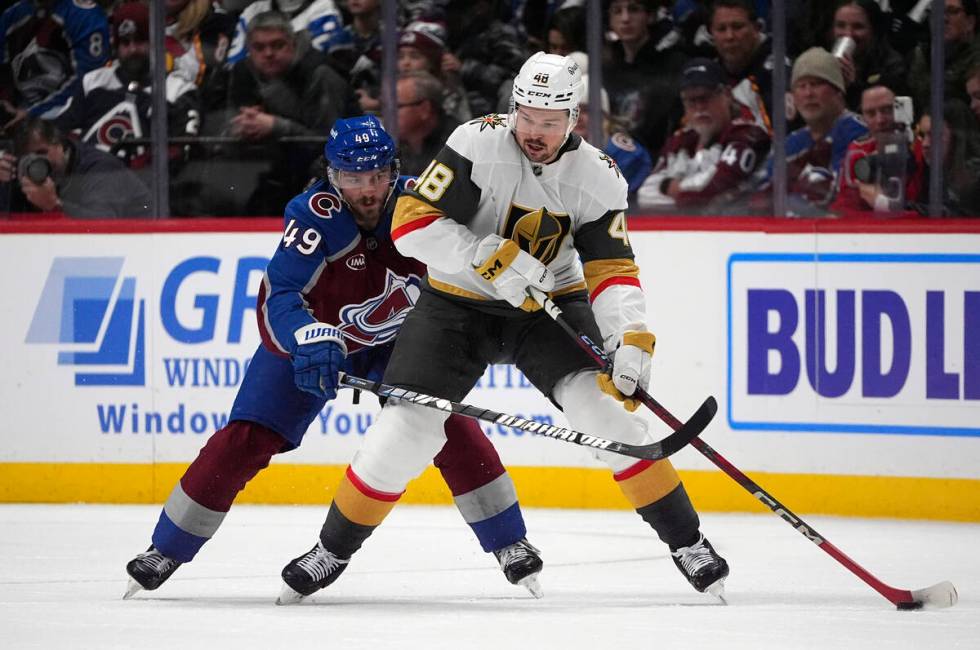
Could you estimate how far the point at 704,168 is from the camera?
5457 mm

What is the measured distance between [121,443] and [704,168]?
2217mm

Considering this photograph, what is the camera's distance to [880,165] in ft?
17.3

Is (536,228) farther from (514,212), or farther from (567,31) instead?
(567,31)

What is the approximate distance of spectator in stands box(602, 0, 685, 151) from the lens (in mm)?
5441

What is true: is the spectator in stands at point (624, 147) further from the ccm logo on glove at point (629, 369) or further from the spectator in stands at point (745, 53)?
the ccm logo on glove at point (629, 369)

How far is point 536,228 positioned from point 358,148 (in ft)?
1.45

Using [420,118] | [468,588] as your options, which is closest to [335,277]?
[468,588]

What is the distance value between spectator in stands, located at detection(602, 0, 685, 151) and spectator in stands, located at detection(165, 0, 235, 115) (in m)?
1.36

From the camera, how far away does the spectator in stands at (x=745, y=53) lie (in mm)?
5348

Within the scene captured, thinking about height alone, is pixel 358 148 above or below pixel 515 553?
above

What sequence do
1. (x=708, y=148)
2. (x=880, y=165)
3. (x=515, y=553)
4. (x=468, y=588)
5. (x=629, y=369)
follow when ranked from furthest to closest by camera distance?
1. (x=708, y=148)
2. (x=880, y=165)
3. (x=468, y=588)
4. (x=515, y=553)
5. (x=629, y=369)

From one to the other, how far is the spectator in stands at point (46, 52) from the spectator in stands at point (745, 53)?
2.16 metres

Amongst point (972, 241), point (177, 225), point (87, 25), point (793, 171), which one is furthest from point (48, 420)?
point (972, 241)

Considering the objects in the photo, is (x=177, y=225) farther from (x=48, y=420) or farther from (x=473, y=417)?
(x=473, y=417)
